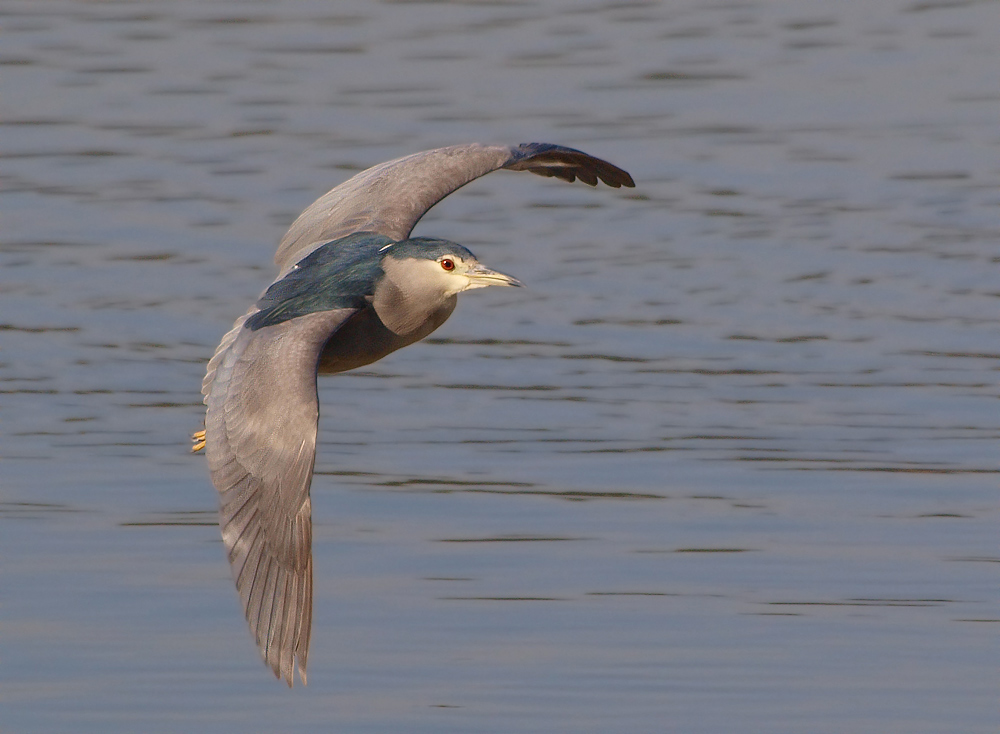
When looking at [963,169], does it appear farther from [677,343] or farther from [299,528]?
[299,528]

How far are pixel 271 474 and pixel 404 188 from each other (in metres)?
2.28

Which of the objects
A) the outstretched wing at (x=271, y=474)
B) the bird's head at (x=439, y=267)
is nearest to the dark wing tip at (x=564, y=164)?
the bird's head at (x=439, y=267)

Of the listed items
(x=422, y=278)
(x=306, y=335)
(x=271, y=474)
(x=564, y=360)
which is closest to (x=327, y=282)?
(x=422, y=278)

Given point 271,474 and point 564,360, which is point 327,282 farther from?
point 564,360

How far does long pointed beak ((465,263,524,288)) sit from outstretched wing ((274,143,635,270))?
35.2 inches

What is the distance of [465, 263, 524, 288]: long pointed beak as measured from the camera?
7.87 m

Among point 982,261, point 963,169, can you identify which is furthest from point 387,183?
point 963,169

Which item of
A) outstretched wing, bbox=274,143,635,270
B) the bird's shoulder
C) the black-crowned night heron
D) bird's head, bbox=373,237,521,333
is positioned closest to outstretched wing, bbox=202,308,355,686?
the black-crowned night heron

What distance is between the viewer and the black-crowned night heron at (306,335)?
704cm

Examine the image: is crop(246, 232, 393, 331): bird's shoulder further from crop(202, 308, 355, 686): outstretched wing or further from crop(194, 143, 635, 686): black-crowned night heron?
crop(202, 308, 355, 686): outstretched wing

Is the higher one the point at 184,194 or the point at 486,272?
the point at 486,272

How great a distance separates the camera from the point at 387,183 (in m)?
9.20

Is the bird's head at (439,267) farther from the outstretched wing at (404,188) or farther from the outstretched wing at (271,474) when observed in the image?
the outstretched wing at (404,188)

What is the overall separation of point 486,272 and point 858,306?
18.2 feet
